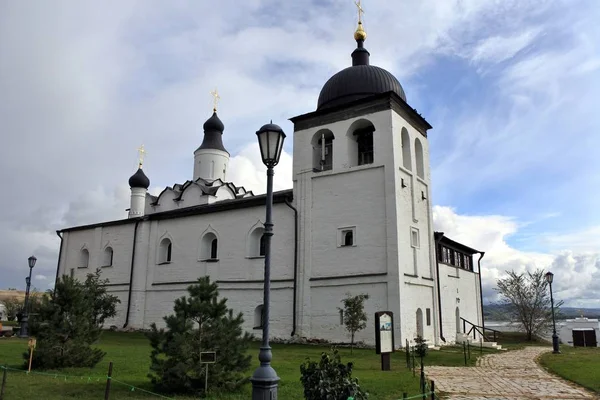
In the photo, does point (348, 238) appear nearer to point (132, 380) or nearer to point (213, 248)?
point (213, 248)

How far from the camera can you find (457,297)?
Result: 27.8 m

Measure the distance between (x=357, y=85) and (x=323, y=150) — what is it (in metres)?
3.68

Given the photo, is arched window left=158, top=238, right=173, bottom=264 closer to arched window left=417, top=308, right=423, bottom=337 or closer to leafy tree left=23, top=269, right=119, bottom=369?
arched window left=417, top=308, right=423, bottom=337

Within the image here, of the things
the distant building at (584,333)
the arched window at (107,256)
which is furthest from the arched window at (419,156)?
the arched window at (107,256)

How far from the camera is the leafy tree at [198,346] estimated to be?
29.5 ft

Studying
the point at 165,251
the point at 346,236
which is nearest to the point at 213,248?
the point at 165,251

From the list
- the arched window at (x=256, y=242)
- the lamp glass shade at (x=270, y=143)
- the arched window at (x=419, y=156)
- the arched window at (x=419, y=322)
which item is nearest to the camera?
the lamp glass shade at (x=270, y=143)

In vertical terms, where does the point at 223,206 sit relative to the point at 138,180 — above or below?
below

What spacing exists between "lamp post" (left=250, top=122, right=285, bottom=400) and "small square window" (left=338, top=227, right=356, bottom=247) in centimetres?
1478

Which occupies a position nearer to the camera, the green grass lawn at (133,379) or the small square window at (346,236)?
the green grass lawn at (133,379)

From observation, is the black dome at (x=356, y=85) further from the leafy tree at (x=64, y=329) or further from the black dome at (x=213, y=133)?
the leafy tree at (x=64, y=329)

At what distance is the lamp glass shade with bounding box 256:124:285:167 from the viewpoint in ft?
25.3

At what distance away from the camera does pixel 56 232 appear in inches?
1425

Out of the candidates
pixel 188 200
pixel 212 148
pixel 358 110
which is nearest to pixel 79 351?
pixel 358 110
